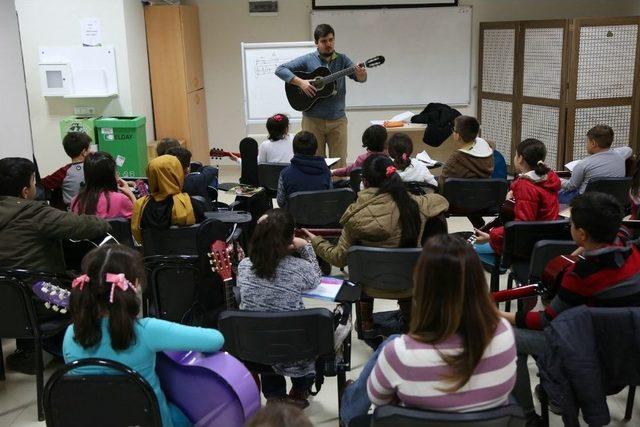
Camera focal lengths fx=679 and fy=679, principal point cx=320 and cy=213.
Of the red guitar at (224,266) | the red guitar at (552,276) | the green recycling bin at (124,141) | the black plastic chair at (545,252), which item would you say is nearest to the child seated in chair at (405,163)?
the black plastic chair at (545,252)

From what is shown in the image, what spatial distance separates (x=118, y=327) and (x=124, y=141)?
15.5ft

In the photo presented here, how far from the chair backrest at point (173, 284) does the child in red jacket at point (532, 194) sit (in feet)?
4.90

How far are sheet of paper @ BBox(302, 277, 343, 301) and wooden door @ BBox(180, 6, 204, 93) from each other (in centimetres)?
499

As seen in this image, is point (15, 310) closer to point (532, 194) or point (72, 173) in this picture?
point (72, 173)

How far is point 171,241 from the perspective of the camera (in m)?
3.42

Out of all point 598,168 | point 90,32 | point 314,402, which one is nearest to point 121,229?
point 314,402

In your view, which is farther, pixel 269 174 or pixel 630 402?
pixel 269 174

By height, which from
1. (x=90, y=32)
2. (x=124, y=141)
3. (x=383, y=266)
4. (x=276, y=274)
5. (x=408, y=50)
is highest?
(x=90, y=32)

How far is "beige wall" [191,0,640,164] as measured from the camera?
25.8 feet

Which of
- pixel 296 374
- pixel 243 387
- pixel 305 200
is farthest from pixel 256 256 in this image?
pixel 305 200

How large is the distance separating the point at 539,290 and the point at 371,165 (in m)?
1.02

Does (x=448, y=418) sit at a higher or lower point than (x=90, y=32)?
lower

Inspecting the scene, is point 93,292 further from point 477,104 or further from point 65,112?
point 477,104

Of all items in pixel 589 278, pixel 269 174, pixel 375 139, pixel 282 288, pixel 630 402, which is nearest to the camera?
pixel 589 278
